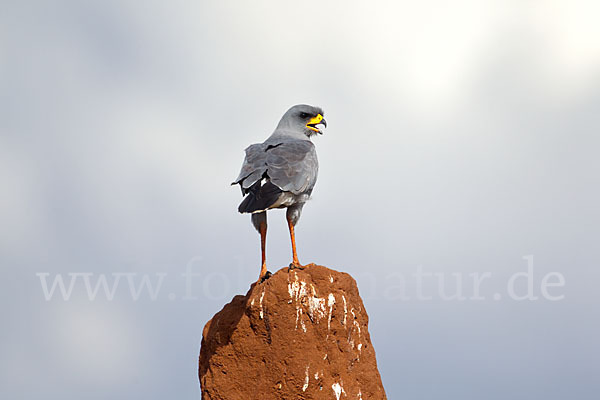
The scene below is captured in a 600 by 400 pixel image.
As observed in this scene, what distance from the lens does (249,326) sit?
33.2 ft

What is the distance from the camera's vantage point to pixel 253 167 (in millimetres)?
10672

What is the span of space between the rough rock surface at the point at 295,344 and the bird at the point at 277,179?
651 millimetres

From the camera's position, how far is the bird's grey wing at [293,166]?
34.2 ft

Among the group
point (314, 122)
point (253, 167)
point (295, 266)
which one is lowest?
point (295, 266)

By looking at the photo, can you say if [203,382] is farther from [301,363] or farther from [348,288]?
[348,288]

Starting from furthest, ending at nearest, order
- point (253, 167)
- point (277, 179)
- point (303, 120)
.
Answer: point (303, 120), point (253, 167), point (277, 179)

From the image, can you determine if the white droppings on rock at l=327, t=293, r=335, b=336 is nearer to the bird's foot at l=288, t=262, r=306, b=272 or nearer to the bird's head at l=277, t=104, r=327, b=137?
the bird's foot at l=288, t=262, r=306, b=272

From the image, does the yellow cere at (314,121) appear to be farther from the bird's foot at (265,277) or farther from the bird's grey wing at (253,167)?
the bird's foot at (265,277)

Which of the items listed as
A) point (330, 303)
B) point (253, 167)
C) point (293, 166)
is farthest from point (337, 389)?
point (253, 167)

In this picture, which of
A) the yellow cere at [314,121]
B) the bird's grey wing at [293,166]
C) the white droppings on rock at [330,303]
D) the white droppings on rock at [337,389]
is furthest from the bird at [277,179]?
the white droppings on rock at [337,389]

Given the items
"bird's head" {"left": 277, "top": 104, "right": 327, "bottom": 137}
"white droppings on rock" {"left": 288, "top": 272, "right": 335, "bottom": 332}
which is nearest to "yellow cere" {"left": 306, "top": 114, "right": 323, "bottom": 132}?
"bird's head" {"left": 277, "top": 104, "right": 327, "bottom": 137}

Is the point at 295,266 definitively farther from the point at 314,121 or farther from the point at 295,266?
the point at 314,121

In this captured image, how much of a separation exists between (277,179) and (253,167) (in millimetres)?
535

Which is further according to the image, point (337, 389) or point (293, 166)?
point (293, 166)
